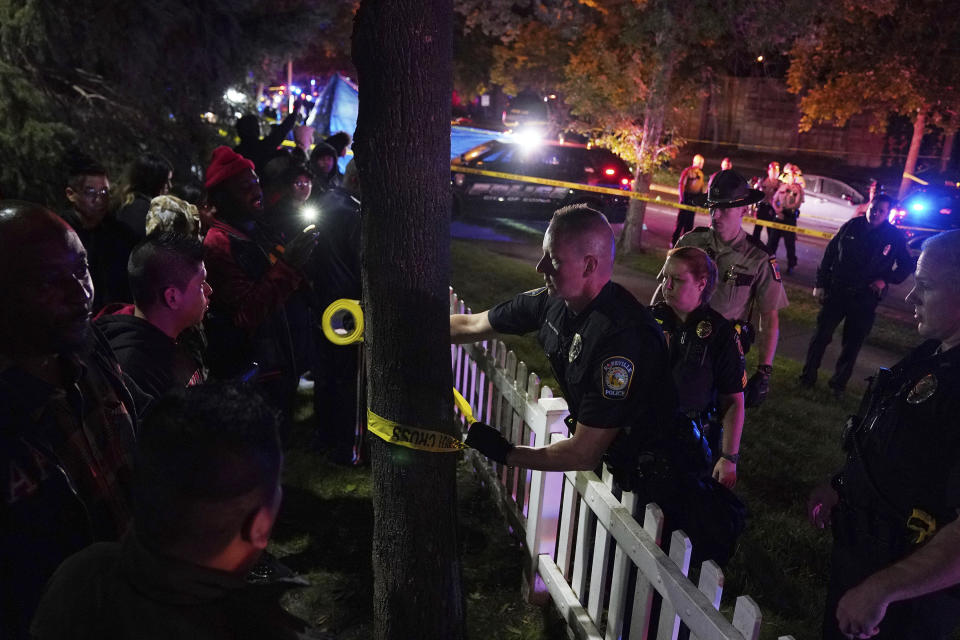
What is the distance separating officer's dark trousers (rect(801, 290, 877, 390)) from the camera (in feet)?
21.3

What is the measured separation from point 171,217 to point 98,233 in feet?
2.73

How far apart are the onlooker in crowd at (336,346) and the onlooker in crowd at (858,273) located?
15.1 feet

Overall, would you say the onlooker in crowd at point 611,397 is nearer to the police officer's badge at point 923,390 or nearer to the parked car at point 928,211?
the police officer's badge at point 923,390

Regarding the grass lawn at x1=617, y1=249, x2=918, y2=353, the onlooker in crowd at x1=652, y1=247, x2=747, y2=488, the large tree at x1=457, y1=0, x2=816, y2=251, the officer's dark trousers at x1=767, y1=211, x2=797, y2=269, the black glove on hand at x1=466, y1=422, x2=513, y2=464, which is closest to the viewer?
the black glove on hand at x1=466, y1=422, x2=513, y2=464

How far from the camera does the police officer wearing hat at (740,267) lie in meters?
4.38

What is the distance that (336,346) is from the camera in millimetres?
4875

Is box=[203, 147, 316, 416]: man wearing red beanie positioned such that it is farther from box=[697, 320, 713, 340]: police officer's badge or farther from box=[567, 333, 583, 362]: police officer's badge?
box=[697, 320, 713, 340]: police officer's badge

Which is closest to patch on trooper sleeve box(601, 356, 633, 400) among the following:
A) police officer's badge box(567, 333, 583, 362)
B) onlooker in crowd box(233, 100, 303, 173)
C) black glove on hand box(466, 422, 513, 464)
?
police officer's badge box(567, 333, 583, 362)

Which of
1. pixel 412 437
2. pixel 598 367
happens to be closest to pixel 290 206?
pixel 412 437

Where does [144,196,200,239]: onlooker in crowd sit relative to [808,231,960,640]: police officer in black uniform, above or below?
above

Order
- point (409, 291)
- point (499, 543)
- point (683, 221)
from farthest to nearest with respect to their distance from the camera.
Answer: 1. point (683, 221)
2. point (499, 543)
3. point (409, 291)

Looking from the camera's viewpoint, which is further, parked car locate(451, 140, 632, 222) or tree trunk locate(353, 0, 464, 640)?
parked car locate(451, 140, 632, 222)

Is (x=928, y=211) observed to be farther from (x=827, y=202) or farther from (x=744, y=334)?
(x=744, y=334)

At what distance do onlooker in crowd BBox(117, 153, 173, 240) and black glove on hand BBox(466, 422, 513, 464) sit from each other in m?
2.99
